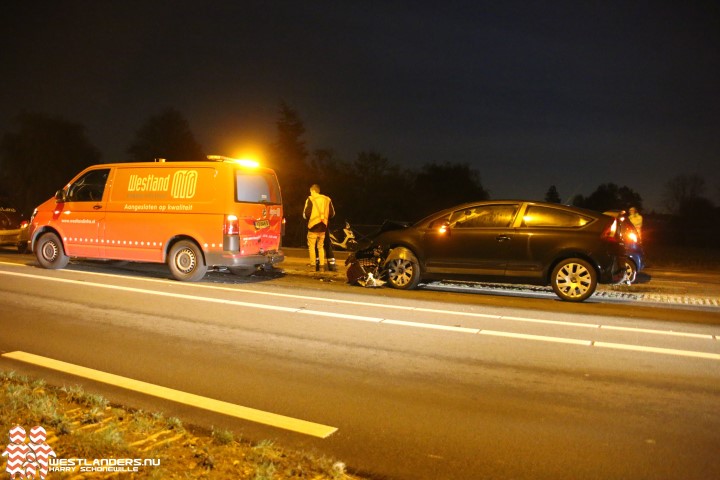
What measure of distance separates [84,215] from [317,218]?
16.0 feet

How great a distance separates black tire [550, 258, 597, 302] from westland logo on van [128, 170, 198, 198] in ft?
22.2

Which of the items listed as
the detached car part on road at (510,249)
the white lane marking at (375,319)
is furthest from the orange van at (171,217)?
the detached car part on road at (510,249)

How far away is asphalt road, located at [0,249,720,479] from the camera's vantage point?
4160 millimetres

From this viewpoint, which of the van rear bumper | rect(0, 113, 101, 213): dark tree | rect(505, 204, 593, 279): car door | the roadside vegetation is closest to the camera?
the roadside vegetation

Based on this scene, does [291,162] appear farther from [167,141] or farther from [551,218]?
[551,218]

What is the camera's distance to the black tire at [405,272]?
11094 millimetres

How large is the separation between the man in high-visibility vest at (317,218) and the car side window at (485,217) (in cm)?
329

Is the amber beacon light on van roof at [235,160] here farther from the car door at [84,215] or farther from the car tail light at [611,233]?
the car tail light at [611,233]

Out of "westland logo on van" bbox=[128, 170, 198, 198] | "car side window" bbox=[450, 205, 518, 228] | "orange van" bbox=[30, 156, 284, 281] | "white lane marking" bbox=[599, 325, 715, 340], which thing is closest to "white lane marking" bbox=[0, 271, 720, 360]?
"white lane marking" bbox=[599, 325, 715, 340]

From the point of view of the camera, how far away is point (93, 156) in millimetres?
56438

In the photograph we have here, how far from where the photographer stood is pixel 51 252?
41.5 feet

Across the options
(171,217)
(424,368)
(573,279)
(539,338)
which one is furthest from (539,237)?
(171,217)

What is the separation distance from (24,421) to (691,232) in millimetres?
52312

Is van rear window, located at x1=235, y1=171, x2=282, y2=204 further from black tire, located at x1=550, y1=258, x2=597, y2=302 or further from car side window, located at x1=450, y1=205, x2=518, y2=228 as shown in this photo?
black tire, located at x1=550, y1=258, x2=597, y2=302
